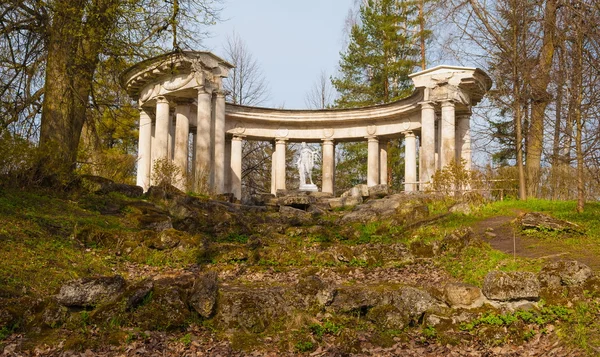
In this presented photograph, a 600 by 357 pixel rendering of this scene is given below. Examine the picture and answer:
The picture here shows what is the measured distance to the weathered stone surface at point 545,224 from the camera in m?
13.1

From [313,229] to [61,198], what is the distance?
6.52 m

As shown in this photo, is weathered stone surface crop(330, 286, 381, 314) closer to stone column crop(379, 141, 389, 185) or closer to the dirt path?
the dirt path

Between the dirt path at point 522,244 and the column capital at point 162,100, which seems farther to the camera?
the column capital at point 162,100

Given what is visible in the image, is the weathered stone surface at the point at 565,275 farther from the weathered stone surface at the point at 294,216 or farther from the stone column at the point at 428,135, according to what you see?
the stone column at the point at 428,135

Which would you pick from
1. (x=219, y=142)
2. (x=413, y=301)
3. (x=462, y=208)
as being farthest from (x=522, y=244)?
(x=219, y=142)

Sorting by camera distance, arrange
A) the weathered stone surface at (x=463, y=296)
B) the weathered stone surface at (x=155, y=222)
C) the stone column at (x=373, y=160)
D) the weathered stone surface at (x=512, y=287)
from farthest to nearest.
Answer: the stone column at (x=373, y=160), the weathered stone surface at (x=155, y=222), the weathered stone surface at (x=463, y=296), the weathered stone surface at (x=512, y=287)

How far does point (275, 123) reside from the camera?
30922 millimetres

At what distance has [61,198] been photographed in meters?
14.5

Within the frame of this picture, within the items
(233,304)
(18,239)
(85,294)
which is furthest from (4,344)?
(18,239)

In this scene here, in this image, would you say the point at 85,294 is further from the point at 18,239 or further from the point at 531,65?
the point at 531,65

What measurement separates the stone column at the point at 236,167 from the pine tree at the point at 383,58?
33.6 ft

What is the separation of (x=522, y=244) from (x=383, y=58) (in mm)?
25751

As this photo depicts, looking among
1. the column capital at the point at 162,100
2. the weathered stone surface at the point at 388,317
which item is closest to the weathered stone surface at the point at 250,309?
the weathered stone surface at the point at 388,317

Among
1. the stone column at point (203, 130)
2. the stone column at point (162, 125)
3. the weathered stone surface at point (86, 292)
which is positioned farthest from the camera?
the stone column at point (162, 125)
